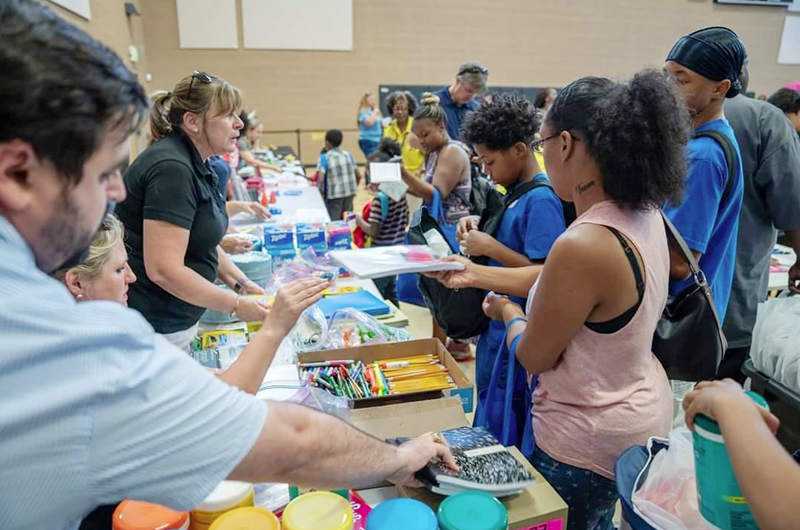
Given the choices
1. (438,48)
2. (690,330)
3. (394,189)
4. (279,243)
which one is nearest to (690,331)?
(690,330)

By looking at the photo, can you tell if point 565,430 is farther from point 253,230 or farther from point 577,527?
point 253,230

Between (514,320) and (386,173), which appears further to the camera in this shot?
(386,173)

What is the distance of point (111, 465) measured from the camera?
0.55m

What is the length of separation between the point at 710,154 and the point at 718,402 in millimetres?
1186

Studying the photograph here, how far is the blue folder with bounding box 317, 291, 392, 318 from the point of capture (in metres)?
2.23

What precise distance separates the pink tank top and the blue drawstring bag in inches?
5.9

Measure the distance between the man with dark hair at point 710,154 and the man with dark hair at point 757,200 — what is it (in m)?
0.40

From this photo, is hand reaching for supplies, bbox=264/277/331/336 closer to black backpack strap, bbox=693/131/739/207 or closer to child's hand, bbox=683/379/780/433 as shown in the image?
child's hand, bbox=683/379/780/433

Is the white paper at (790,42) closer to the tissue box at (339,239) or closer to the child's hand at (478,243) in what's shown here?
the tissue box at (339,239)

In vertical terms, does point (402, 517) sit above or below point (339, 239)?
above

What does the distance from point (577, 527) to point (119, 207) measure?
162cm

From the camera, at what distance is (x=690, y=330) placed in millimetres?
1484

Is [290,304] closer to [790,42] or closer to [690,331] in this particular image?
[690,331]

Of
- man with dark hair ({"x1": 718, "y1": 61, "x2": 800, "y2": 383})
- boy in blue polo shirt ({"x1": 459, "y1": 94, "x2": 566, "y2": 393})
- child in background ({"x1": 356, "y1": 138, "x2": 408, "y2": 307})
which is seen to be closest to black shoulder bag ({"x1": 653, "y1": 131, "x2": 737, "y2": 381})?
boy in blue polo shirt ({"x1": 459, "y1": 94, "x2": 566, "y2": 393})
